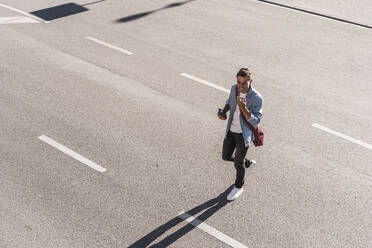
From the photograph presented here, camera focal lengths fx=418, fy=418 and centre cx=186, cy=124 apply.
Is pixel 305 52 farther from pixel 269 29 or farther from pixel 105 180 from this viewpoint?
pixel 105 180

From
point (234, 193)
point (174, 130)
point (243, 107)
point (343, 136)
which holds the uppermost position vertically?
point (243, 107)

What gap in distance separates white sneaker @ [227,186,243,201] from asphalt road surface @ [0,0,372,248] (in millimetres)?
120

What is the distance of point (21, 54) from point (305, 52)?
24.5 ft

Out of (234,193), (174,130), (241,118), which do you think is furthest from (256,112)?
(174,130)

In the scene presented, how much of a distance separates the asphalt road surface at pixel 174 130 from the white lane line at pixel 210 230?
0.02 meters

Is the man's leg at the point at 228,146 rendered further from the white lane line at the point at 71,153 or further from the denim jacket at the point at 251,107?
the white lane line at the point at 71,153

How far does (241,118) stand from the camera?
5973 millimetres

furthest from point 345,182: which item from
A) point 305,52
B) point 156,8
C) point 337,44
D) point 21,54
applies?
point 156,8

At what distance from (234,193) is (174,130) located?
6.77 ft

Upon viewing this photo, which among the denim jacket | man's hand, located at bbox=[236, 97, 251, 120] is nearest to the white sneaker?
the denim jacket

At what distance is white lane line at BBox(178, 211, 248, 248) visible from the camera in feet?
19.0

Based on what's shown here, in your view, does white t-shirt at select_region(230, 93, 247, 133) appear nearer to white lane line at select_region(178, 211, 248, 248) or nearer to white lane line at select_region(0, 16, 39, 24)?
white lane line at select_region(178, 211, 248, 248)

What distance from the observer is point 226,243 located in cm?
578

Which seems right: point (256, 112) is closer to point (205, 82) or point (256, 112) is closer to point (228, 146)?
point (228, 146)
